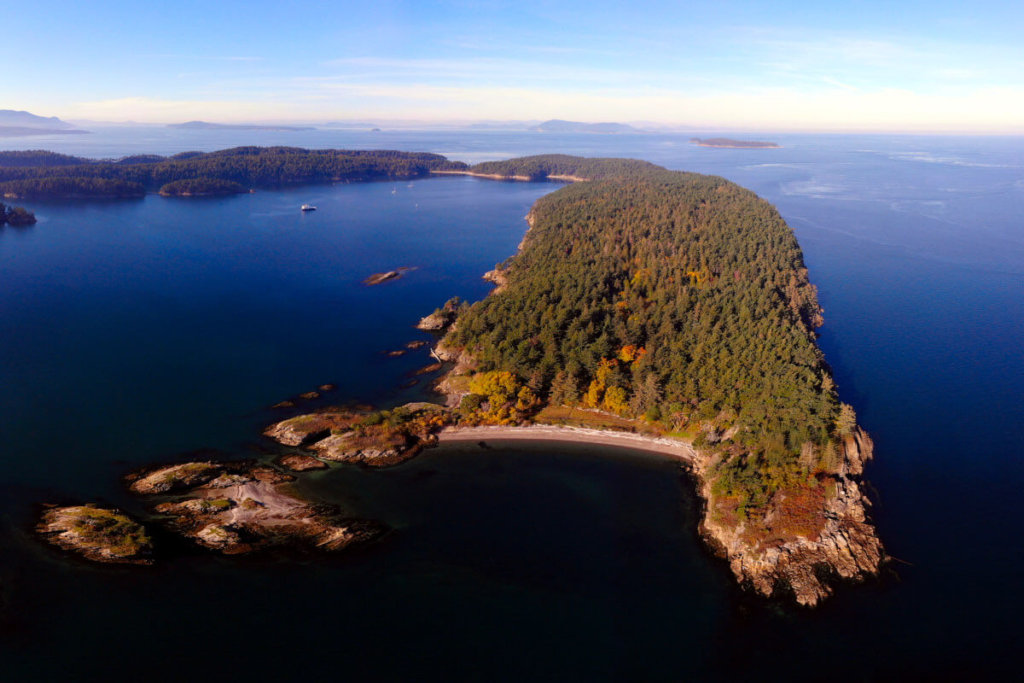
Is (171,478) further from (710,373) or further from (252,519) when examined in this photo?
(710,373)

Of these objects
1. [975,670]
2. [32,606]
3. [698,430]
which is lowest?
[975,670]

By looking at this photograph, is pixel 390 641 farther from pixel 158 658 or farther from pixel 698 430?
pixel 698 430

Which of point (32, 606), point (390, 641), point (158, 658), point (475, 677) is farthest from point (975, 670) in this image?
point (32, 606)

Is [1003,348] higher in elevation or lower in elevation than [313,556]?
higher

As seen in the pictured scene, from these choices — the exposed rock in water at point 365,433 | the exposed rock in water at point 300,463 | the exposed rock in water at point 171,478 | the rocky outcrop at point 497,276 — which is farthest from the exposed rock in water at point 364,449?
the rocky outcrop at point 497,276

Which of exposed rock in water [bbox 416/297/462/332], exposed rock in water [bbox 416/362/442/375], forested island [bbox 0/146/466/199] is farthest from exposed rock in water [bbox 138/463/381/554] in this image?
forested island [bbox 0/146/466/199]

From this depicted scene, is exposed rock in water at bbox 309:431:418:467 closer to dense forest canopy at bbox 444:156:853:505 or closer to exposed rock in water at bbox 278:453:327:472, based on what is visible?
exposed rock in water at bbox 278:453:327:472
